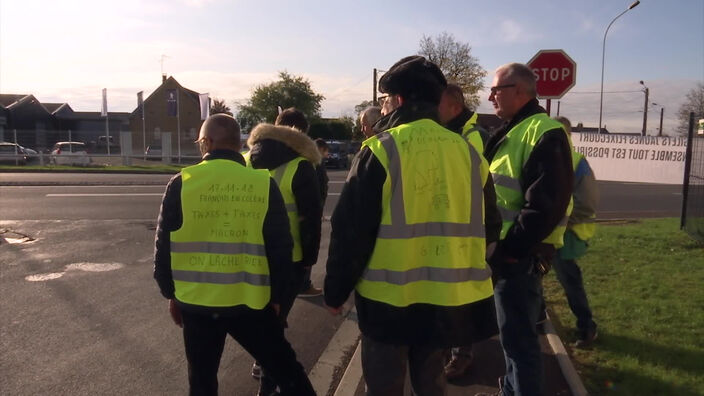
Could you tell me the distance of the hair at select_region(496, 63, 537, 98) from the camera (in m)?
3.10

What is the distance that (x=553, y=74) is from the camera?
267 inches

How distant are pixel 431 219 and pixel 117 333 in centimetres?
376

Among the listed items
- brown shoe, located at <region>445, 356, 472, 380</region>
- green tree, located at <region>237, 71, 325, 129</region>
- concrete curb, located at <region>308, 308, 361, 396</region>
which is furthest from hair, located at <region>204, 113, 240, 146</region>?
green tree, located at <region>237, 71, 325, 129</region>

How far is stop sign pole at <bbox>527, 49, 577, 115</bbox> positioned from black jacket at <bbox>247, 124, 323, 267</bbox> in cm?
400

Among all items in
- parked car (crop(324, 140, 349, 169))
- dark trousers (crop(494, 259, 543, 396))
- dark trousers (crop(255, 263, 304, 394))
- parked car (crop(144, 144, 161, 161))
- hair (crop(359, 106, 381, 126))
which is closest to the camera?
dark trousers (crop(494, 259, 543, 396))

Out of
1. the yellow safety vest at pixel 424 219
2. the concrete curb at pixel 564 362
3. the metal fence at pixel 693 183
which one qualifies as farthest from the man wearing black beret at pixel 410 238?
the metal fence at pixel 693 183

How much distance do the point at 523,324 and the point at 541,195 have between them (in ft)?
2.38

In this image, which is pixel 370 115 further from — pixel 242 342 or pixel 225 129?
pixel 242 342

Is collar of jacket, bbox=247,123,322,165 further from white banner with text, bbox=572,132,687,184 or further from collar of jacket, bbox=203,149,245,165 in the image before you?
white banner with text, bbox=572,132,687,184

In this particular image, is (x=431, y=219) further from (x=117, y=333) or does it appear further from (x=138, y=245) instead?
(x=138, y=245)

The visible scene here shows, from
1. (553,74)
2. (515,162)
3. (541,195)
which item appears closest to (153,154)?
(553,74)

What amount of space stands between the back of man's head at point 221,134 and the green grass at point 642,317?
2.74m

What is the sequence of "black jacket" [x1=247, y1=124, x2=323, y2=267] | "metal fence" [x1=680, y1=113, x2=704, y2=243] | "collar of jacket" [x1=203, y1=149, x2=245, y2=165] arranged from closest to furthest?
1. "collar of jacket" [x1=203, y1=149, x2=245, y2=165]
2. "black jacket" [x1=247, y1=124, x2=323, y2=267]
3. "metal fence" [x1=680, y1=113, x2=704, y2=243]

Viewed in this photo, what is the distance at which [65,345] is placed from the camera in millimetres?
4742
